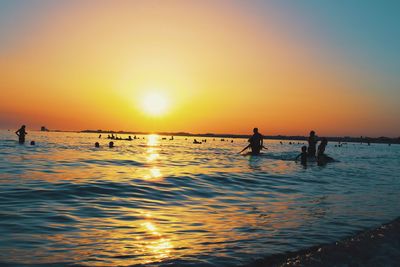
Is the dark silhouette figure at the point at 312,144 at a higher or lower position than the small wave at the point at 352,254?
Result: higher

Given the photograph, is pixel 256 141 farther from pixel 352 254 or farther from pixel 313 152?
pixel 352 254

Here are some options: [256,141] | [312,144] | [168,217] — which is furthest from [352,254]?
[256,141]

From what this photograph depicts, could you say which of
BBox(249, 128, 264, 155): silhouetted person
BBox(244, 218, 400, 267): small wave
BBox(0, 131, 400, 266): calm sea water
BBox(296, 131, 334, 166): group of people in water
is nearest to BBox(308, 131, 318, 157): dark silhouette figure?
BBox(296, 131, 334, 166): group of people in water

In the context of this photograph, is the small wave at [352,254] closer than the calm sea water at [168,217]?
Yes

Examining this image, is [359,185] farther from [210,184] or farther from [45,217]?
[45,217]

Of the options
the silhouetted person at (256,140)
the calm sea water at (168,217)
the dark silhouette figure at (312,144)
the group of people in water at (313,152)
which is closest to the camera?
the calm sea water at (168,217)

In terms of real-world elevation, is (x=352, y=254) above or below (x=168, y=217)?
above

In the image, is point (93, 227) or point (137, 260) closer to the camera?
point (137, 260)

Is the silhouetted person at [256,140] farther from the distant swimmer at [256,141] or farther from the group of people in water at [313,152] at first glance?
the group of people in water at [313,152]

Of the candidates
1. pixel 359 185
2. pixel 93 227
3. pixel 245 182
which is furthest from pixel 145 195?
pixel 359 185

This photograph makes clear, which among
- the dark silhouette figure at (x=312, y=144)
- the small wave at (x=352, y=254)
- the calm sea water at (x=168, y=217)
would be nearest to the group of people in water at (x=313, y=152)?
the dark silhouette figure at (x=312, y=144)

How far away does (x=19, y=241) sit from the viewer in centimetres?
735

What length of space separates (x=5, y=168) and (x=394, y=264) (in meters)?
18.8

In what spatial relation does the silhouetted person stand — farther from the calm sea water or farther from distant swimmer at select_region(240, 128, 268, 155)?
the calm sea water
